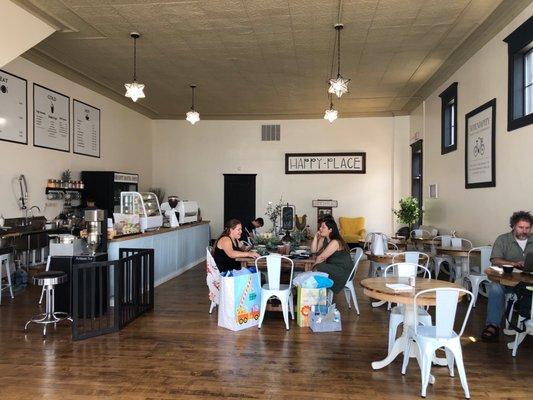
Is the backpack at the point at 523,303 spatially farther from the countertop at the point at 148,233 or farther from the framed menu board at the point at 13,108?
the framed menu board at the point at 13,108

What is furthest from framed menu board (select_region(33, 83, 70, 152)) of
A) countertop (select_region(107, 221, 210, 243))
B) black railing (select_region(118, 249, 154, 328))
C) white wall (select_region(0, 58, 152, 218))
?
black railing (select_region(118, 249, 154, 328))

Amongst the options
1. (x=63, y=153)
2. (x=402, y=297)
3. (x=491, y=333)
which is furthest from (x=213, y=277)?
(x=63, y=153)

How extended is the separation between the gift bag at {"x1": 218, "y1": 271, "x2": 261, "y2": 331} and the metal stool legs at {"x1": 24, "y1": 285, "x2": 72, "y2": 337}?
170 centimetres

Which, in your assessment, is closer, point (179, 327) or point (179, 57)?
point (179, 327)

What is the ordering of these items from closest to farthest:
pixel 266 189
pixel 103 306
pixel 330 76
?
pixel 103 306 < pixel 330 76 < pixel 266 189

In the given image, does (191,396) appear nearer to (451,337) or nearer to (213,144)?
(451,337)

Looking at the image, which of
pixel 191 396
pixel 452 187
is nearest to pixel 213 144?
pixel 452 187

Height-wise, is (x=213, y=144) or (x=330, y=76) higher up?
(x=330, y=76)

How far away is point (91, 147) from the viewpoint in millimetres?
8523

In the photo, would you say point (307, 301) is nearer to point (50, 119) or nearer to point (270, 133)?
point (50, 119)

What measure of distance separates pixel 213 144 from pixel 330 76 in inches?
182

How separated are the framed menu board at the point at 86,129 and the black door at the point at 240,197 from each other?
12.4 ft

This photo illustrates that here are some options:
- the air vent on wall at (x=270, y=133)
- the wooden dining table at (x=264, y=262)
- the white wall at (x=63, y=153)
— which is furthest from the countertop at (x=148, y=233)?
the air vent on wall at (x=270, y=133)

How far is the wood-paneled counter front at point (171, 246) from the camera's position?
568 centimetres
